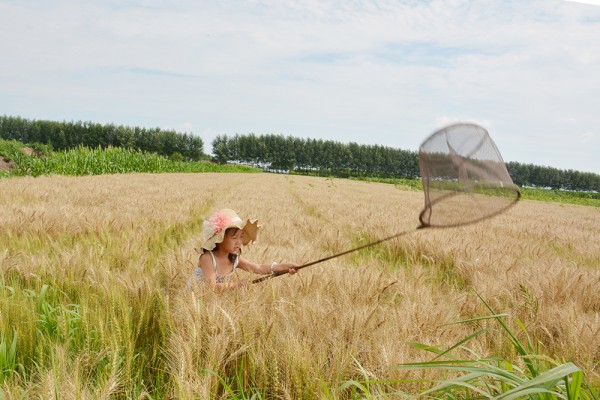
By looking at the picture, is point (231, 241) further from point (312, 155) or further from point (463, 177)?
point (312, 155)

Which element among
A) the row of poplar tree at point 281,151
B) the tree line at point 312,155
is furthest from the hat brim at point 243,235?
the tree line at point 312,155

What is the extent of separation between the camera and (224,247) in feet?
8.84

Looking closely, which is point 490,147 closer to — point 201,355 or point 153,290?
point 201,355

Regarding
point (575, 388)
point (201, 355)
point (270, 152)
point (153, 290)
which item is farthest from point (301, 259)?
point (270, 152)

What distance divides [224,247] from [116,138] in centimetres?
9895

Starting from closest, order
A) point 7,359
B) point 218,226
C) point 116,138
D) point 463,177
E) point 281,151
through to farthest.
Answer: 1. point 463,177
2. point 7,359
3. point 218,226
4. point 116,138
5. point 281,151

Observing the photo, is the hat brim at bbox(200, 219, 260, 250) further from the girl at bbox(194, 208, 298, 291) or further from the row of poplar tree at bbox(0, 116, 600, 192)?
the row of poplar tree at bbox(0, 116, 600, 192)

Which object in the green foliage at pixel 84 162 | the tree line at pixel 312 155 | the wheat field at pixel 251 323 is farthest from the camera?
the tree line at pixel 312 155

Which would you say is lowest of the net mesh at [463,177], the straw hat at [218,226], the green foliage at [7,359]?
the green foliage at [7,359]

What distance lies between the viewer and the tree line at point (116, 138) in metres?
91.6

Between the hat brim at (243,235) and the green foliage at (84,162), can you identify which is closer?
the hat brim at (243,235)

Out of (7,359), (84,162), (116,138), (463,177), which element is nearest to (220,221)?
(7,359)

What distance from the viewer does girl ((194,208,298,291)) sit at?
2.52 m

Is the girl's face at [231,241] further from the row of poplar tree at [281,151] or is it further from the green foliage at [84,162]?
the row of poplar tree at [281,151]
